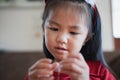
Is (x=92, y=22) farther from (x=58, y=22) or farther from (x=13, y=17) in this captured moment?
(x=13, y=17)

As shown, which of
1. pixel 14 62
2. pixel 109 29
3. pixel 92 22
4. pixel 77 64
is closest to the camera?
pixel 77 64

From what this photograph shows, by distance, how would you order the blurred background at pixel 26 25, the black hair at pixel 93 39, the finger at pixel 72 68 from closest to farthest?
1. the finger at pixel 72 68
2. the black hair at pixel 93 39
3. the blurred background at pixel 26 25

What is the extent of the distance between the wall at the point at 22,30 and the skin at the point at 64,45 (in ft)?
4.88

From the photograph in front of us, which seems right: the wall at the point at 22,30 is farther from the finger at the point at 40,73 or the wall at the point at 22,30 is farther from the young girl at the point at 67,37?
the finger at the point at 40,73

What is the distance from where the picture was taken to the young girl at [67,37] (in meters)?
0.53

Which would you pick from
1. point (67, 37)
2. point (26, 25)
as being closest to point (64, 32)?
point (67, 37)

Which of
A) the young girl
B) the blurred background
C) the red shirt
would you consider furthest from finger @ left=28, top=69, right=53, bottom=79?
the blurred background

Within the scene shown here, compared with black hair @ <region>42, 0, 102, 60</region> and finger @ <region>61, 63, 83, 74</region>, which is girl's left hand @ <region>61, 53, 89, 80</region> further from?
black hair @ <region>42, 0, 102, 60</region>

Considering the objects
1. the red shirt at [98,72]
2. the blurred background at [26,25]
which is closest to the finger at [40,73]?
the red shirt at [98,72]

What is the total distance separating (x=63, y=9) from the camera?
59 centimetres

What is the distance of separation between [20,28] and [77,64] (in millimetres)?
1615

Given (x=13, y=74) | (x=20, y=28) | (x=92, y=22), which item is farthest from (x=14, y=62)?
(x=92, y=22)

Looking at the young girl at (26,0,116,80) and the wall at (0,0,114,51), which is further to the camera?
the wall at (0,0,114,51)

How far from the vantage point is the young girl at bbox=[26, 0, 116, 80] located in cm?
53
